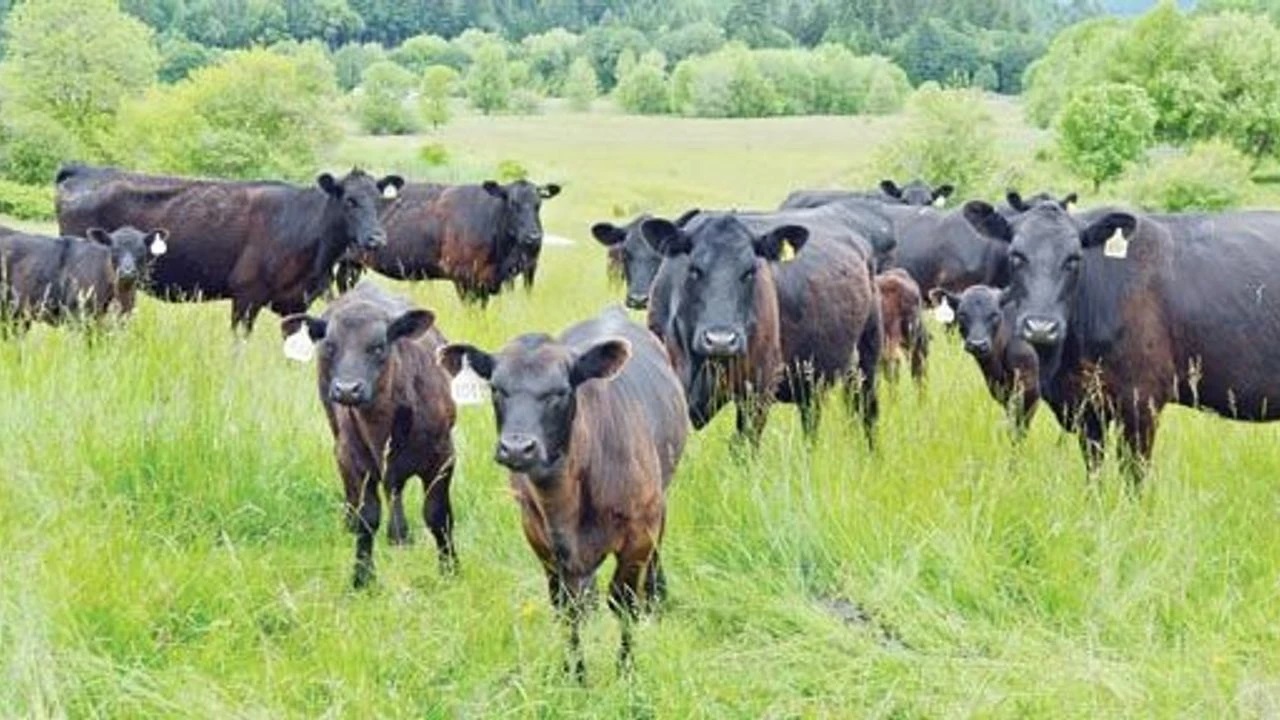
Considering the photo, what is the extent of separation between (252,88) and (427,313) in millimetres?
55449

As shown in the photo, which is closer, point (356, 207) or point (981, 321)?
point (981, 321)

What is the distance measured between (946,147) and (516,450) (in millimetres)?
51759

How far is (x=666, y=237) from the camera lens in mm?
8234

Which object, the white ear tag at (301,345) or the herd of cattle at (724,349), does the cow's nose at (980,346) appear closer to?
the herd of cattle at (724,349)

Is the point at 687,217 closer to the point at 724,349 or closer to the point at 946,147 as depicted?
the point at 724,349

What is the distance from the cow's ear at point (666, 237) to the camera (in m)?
8.08

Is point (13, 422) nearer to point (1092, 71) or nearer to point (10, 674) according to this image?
point (10, 674)

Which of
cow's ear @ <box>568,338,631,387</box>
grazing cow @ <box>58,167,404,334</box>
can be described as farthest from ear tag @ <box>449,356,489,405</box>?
grazing cow @ <box>58,167,404,334</box>

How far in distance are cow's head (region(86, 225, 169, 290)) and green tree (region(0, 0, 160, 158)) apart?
53217 mm

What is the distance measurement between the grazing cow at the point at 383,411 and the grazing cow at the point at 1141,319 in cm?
313

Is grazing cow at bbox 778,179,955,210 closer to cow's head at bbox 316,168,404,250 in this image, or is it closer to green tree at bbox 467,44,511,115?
cow's head at bbox 316,168,404,250

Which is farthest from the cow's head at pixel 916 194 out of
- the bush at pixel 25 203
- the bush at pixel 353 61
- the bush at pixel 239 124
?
the bush at pixel 353 61

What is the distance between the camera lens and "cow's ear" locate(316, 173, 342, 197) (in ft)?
47.7

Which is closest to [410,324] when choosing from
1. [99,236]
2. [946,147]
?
[99,236]
